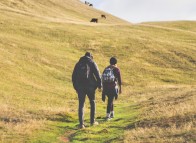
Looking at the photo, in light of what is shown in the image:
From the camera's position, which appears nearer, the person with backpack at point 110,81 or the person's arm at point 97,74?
the person's arm at point 97,74

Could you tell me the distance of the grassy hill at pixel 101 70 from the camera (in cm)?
1689

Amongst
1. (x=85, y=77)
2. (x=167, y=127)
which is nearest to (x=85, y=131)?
(x=85, y=77)

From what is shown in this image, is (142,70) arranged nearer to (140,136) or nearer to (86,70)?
(86,70)

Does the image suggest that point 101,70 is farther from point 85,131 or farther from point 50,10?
point 50,10

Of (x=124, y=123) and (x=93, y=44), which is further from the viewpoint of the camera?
(x=93, y=44)

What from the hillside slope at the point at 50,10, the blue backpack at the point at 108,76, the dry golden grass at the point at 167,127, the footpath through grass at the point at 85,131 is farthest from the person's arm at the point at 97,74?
the hillside slope at the point at 50,10

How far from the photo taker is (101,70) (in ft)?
168

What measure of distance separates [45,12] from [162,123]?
90025 mm

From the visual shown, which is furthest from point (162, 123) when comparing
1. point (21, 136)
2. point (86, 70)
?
point (21, 136)

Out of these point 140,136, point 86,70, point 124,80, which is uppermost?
point 86,70

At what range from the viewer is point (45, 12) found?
341ft

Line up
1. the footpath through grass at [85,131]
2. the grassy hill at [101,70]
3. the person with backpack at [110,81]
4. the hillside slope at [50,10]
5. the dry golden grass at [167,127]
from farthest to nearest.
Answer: the hillside slope at [50,10] → the person with backpack at [110,81] → the grassy hill at [101,70] → the footpath through grass at [85,131] → the dry golden grass at [167,127]

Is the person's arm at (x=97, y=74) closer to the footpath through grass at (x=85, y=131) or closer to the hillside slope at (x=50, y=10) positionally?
the footpath through grass at (x=85, y=131)

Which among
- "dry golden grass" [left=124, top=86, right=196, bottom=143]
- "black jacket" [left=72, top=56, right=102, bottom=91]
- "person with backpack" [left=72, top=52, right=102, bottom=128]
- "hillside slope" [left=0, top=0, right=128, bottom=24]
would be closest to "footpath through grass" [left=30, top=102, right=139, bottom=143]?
"dry golden grass" [left=124, top=86, right=196, bottom=143]
